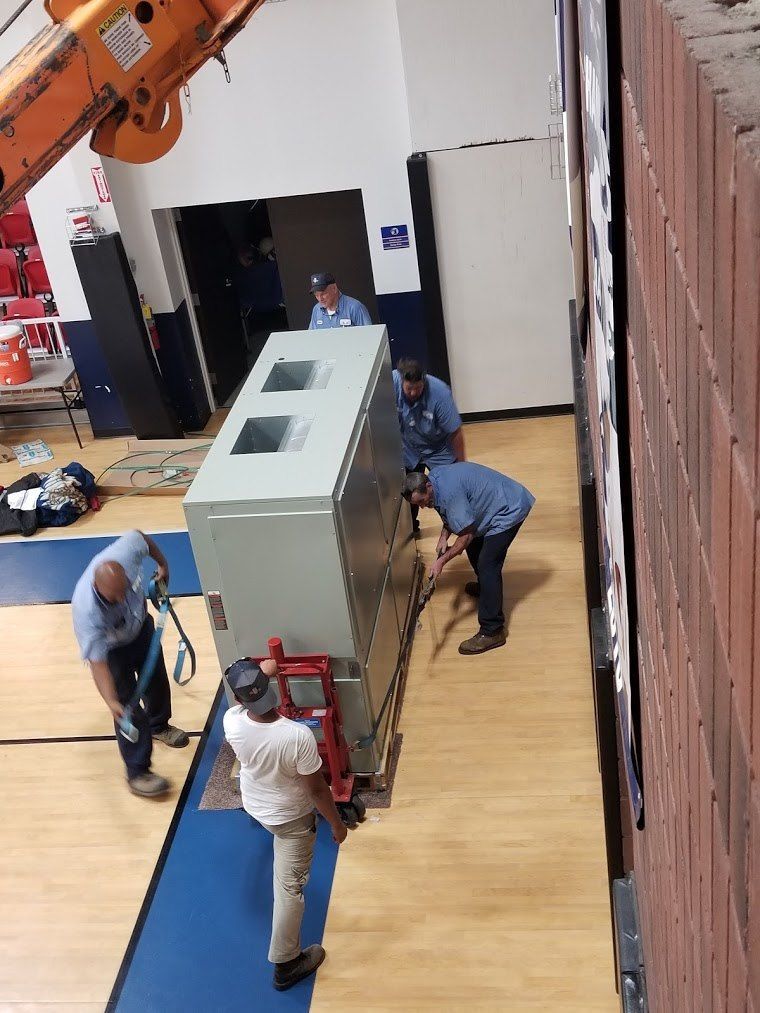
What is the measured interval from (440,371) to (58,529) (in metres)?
3.86

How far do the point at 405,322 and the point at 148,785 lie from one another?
5457 millimetres

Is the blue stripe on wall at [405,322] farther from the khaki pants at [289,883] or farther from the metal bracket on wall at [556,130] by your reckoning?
the khaki pants at [289,883]

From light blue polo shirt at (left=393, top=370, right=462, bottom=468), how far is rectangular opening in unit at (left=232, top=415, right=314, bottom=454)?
156cm

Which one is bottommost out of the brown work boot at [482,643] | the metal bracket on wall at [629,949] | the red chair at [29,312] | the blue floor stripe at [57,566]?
the brown work boot at [482,643]

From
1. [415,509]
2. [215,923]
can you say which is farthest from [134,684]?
[415,509]

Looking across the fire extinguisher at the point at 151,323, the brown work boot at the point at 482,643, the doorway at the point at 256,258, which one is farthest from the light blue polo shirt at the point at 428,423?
the fire extinguisher at the point at 151,323

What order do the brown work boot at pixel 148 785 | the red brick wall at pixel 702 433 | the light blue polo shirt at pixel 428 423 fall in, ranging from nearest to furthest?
the red brick wall at pixel 702 433
the brown work boot at pixel 148 785
the light blue polo shirt at pixel 428 423

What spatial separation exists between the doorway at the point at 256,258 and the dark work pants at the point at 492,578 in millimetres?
4621

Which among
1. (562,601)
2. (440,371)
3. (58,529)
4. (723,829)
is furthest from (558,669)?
(723,829)

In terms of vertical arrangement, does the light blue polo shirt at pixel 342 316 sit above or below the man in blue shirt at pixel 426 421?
above

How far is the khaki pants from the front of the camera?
4.89 meters

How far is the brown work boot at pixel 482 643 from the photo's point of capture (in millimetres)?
7082

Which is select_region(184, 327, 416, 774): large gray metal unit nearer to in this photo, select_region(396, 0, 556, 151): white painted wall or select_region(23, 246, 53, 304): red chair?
select_region(396, 0, 556, 151): white painted wall

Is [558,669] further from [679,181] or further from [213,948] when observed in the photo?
[679,181]
